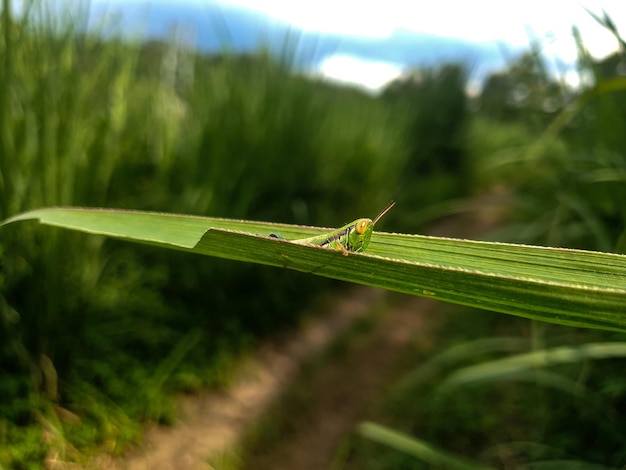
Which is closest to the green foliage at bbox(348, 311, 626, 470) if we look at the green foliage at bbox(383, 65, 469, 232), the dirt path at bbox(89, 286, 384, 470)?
the dirt path at bbox(89, 286, 384, 470)

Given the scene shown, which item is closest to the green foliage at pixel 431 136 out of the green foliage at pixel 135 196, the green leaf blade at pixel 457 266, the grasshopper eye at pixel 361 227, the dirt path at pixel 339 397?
the dirt path at pixel 339 397

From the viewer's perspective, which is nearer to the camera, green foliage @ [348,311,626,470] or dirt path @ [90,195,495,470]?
green foliage @ [348,311,626,470]

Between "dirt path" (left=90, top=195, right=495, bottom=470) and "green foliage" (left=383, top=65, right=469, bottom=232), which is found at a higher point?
"green foliage" (left=383, top=65, right=469, bottom=232)

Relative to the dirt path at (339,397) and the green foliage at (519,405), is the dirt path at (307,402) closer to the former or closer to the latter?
the dirt path at (339,397)

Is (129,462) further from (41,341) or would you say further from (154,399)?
(41,341)

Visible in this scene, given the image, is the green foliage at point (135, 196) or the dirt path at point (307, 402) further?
the dirt path at point (307, 402)

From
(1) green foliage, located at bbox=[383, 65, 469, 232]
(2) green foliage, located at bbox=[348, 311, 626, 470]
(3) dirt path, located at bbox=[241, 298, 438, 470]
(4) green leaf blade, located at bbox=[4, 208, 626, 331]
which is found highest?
(1) green foliage, located at bbox=[383, 65, 469, 232]

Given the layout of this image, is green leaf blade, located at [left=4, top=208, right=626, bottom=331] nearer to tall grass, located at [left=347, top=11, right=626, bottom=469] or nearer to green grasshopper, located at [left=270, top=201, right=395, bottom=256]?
green grasshopper, located at [left=270, top=201, right=395, bottom=256]

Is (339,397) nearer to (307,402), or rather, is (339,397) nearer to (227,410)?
(307,402)

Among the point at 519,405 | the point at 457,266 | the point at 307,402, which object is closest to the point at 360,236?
the point at 457,266

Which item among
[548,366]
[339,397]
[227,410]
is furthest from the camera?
[339,397]

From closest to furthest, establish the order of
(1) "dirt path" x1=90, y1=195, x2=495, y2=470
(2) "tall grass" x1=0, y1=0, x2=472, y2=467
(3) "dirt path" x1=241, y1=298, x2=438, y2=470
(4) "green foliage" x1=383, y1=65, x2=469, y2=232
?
(2) "tall grass" x1=0, y1=0, x2=472, y2=467 → (1) "dirt path" x1=90, y1=195, x2=495, y2=470 → (3) "dirt path" x1=241, y1=298, x2=438, y2=470 → (4) "green foliage" x1=383, y1=65, x2=469, y2=232

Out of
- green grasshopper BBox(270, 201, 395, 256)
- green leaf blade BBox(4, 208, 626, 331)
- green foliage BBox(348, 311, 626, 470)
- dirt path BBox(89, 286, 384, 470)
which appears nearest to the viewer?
green leaf blade BBox(4, 208, 626, 331)
